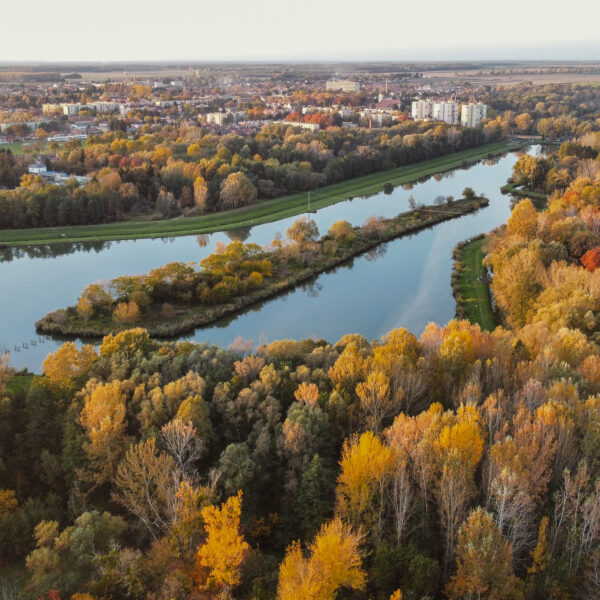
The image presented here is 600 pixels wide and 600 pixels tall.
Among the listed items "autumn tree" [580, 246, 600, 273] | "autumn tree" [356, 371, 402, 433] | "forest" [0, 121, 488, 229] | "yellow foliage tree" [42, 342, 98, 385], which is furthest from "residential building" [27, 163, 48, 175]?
"autumn tree" [356, 371, 402, 433]

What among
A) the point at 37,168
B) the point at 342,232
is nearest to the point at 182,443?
the point at 342,232

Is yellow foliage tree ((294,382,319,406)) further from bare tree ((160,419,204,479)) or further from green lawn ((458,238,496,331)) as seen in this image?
green lawn ((458,238,496,331))

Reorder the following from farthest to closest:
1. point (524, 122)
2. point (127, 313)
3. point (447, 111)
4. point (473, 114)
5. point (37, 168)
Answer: point (447, 111), point (473, 114), point (524, 122), point (37, 168), point (127, 313)

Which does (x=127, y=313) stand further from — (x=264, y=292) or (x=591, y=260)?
(x=591, y=260)

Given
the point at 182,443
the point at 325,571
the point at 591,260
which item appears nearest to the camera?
the point at 325,571

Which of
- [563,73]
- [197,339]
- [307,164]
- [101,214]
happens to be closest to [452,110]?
[307,164]

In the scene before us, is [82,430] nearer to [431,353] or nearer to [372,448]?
[372,448]
